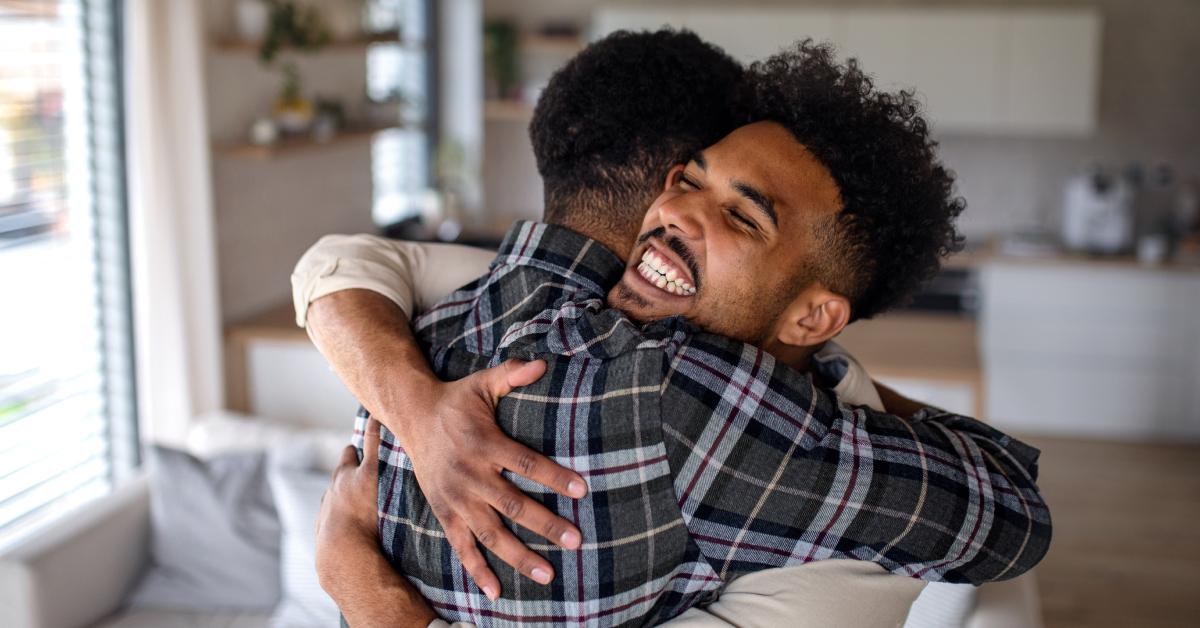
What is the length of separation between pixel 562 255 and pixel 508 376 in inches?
7.7

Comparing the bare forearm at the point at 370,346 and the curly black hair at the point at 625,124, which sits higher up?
the curly black hair at the point at 625,124

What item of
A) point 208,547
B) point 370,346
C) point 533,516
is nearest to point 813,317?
point 533,516

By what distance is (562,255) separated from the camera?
128cm

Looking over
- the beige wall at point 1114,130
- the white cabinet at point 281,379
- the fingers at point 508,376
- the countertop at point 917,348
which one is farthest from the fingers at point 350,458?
the beige wall at point 1114,130

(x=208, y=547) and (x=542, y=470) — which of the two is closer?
(x=542, y=470)

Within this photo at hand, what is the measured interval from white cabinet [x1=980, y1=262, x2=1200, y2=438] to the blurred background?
12 millimetres

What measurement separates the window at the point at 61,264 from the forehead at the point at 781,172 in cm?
230

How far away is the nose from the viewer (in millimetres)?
1229

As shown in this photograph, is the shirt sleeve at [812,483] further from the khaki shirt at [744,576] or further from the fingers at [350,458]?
the fingers at [350,458]

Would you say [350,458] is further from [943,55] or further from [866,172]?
[943,55]

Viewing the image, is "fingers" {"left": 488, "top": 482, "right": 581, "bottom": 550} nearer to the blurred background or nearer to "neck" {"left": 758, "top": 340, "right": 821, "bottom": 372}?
"neck" {"left": 758, "top": 340, "right": 821, "bottom": 372}

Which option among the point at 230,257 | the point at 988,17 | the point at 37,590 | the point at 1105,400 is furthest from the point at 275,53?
the point at 1105,400

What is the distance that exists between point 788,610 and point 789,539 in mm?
91

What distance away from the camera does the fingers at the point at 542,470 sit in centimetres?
111
